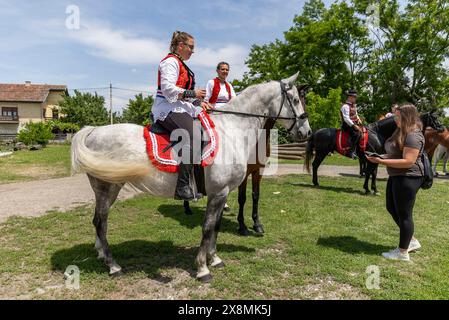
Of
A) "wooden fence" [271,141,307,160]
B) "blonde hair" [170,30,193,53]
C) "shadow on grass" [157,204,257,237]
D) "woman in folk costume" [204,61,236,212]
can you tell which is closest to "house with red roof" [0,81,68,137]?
"wooden fence" [271,141,307,160]

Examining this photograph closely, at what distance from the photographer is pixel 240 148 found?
3975 mm

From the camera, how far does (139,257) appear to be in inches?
175

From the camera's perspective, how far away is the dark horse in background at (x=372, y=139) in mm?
8312

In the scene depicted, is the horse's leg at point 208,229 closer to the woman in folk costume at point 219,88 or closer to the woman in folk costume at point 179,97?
the woman in folk costume at point 179,97

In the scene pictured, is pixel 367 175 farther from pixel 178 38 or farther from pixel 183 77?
pixel 178 38

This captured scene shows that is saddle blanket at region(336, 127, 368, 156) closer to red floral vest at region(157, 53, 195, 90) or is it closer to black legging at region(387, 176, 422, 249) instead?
black legging at region(387, 176, 422, 249)

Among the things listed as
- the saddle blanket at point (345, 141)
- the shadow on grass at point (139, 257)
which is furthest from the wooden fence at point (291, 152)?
the shadow on grass at point (139, 257)

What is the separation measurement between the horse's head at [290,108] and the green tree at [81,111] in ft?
142

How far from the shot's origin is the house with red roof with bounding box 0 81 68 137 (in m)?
48.3

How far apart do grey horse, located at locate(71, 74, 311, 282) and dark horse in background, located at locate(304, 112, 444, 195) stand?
525 centimetres

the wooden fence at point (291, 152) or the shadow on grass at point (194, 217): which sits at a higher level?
the wooden fence at point (291, 152)
